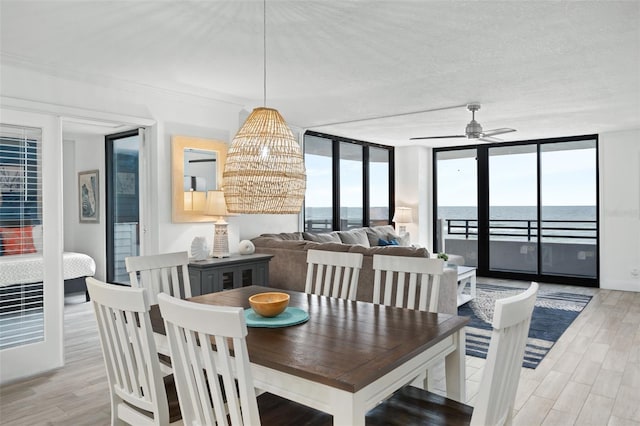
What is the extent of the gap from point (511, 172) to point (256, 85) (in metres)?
5.39

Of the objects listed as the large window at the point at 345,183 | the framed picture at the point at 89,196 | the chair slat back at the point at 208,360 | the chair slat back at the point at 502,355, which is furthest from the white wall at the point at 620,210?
the framed picture at the point at 89,196

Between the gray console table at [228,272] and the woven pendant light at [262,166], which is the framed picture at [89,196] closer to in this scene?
the gray console table at [228,272]

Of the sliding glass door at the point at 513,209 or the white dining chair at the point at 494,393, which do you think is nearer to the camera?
the white dining chair at the point at 494,393

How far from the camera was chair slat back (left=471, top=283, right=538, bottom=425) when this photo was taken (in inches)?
54.3

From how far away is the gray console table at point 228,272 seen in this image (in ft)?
13.3

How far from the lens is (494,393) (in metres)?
1.45

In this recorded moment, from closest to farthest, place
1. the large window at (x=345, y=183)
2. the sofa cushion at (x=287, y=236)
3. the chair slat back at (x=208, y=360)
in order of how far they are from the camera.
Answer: the chair slat back at (x=208, y=360)
the sofa cushion at (x=287, y=236)
the large window at (x=345, y=183)

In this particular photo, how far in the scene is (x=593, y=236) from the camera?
23.6 ft

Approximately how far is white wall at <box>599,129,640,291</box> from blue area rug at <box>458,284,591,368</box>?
930mm

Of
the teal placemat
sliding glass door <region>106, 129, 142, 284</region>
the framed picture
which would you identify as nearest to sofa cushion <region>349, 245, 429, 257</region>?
the teal placemat

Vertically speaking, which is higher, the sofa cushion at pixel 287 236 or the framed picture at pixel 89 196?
the framed picture at pixel 89 196

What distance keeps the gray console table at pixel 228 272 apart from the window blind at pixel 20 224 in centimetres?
124

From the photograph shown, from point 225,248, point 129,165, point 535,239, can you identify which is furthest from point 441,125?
point 129,165

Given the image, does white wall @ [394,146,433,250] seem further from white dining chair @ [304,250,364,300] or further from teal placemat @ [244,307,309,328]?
teal placemat @ [244,307,309,328]
